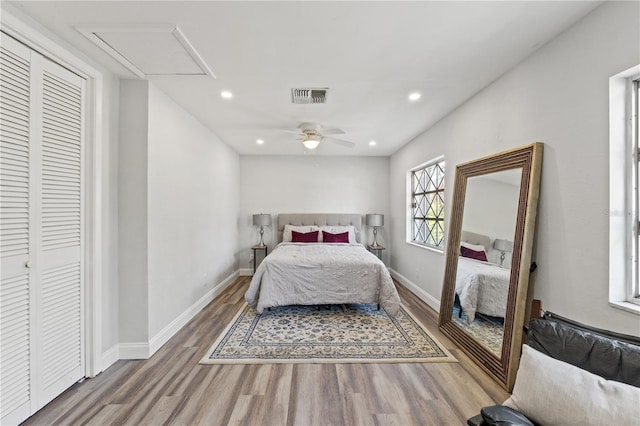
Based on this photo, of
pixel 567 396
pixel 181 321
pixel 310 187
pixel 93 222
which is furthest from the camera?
pixel 310 187

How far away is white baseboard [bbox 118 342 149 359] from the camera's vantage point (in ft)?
8.09

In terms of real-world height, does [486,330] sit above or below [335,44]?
below

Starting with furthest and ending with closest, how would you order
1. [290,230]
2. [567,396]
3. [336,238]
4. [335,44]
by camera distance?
[290,230] → [336,238] → [335,44] → [567,396]

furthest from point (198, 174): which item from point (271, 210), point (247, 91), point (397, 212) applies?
point (397, 212)

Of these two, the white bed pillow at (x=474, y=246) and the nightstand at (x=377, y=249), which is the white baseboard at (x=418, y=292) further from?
the white bed pillow at (x=474, y=246)

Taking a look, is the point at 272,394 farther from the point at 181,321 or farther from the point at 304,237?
the point at 304,237

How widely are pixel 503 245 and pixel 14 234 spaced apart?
357 centimetres

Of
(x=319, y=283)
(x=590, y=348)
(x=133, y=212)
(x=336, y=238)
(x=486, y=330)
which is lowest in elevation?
(x=486, y=330)

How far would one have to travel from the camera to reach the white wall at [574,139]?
155 centimetres

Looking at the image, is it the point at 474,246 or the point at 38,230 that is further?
the point at 474,246

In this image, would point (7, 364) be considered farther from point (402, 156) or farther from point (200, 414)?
point (402, 156)

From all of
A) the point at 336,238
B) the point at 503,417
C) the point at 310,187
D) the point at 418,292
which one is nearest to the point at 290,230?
the point at 336,238

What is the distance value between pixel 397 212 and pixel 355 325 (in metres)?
2.76

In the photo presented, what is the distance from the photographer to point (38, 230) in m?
1.81
